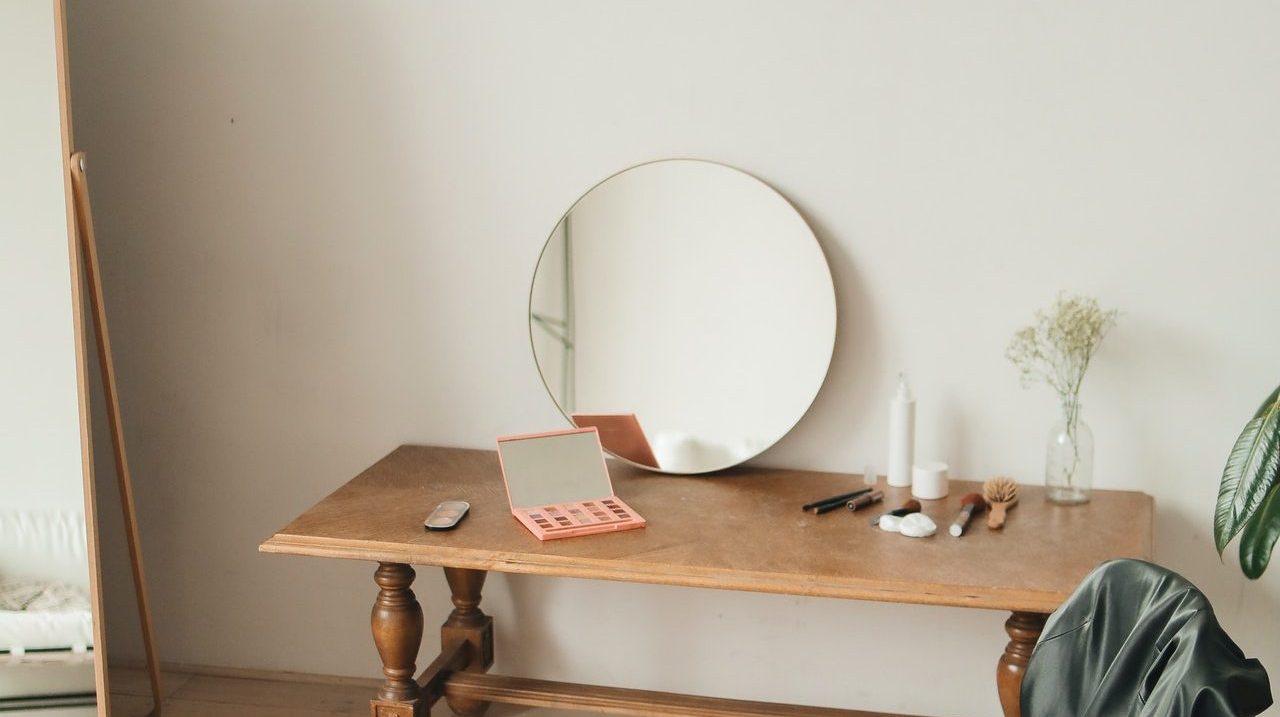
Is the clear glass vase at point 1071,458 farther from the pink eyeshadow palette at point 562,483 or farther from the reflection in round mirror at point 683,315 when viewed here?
the pink eyeshadow palette at point 562,483

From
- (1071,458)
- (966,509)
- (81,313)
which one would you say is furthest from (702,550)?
(81,313)

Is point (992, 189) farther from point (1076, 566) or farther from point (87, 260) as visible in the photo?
point (87, 260)

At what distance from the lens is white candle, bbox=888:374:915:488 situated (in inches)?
88.4

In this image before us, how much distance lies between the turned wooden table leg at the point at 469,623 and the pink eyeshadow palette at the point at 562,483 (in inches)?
17.5

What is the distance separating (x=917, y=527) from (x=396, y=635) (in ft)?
3.22

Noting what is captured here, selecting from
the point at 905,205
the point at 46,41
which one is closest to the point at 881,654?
the point at 905,205

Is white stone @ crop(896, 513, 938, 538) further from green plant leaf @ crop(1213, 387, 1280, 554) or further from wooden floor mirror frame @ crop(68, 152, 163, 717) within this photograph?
wooden floor mirror frame @ crop(68, 152, 163, 717)

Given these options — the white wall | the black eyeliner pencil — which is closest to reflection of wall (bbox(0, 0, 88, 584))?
the white wall

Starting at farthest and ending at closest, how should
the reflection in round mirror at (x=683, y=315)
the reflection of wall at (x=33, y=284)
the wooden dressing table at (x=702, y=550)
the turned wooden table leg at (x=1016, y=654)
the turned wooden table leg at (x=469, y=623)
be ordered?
1. the turned wooden table leg at (x=469, y=623)
2. the reflection in round mirror at (x=683, y=315)
3. the reflection of wall at (x=33, y=284)
4. the turned wooden table leg at (x=1016, y=654)
5. the wooden dressing table at (x=702, y=550)

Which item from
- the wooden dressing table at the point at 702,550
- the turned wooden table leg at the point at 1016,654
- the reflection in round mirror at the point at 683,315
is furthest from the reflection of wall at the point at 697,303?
the turned wooden table leg at the point at 1016,654

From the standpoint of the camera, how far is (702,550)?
6.43 feet

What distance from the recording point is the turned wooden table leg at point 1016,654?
6.48 ft

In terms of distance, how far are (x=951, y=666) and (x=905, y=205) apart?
97 cm

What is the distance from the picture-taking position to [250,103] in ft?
8.25
